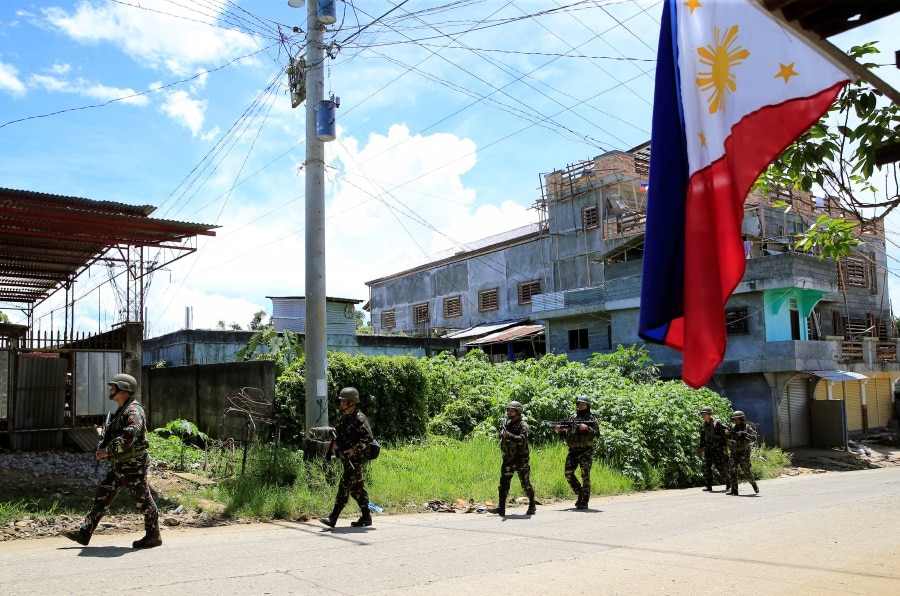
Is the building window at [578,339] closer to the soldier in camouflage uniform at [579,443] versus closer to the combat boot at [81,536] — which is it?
the soldier in camouflage uniform at [579,443]

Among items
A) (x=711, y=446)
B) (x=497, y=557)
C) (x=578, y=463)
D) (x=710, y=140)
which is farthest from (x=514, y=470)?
(x=710, y=140)

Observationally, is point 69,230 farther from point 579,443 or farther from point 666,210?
point 666,210

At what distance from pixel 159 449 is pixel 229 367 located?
2729 mm

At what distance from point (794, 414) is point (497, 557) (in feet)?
84.7

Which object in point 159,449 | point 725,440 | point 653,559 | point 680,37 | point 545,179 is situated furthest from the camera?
point 545,179

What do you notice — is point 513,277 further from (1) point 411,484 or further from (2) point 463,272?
Result: (1) point 411,484

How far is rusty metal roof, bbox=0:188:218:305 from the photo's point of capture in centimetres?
1229

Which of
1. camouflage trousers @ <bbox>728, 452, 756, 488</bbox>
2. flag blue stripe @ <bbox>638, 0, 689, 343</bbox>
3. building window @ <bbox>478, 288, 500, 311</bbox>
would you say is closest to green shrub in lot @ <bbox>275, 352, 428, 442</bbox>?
camouflage trousers @ <bbox>728, 452, 756, 488</bbox>

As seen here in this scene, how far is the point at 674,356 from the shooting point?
96.5 ft

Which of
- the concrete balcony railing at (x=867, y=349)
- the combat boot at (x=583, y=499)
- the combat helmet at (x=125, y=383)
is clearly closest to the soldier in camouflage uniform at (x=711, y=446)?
the combat boot at (x=583, y=499)

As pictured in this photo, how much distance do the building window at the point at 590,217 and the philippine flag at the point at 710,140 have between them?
105 ft

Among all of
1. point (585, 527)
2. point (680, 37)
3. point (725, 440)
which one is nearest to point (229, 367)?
point (585, 527)

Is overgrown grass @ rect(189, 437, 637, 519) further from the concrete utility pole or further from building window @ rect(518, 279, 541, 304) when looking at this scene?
building window @ rect(518, 279, 541, 304)

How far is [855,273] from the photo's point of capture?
36562 millimetres
